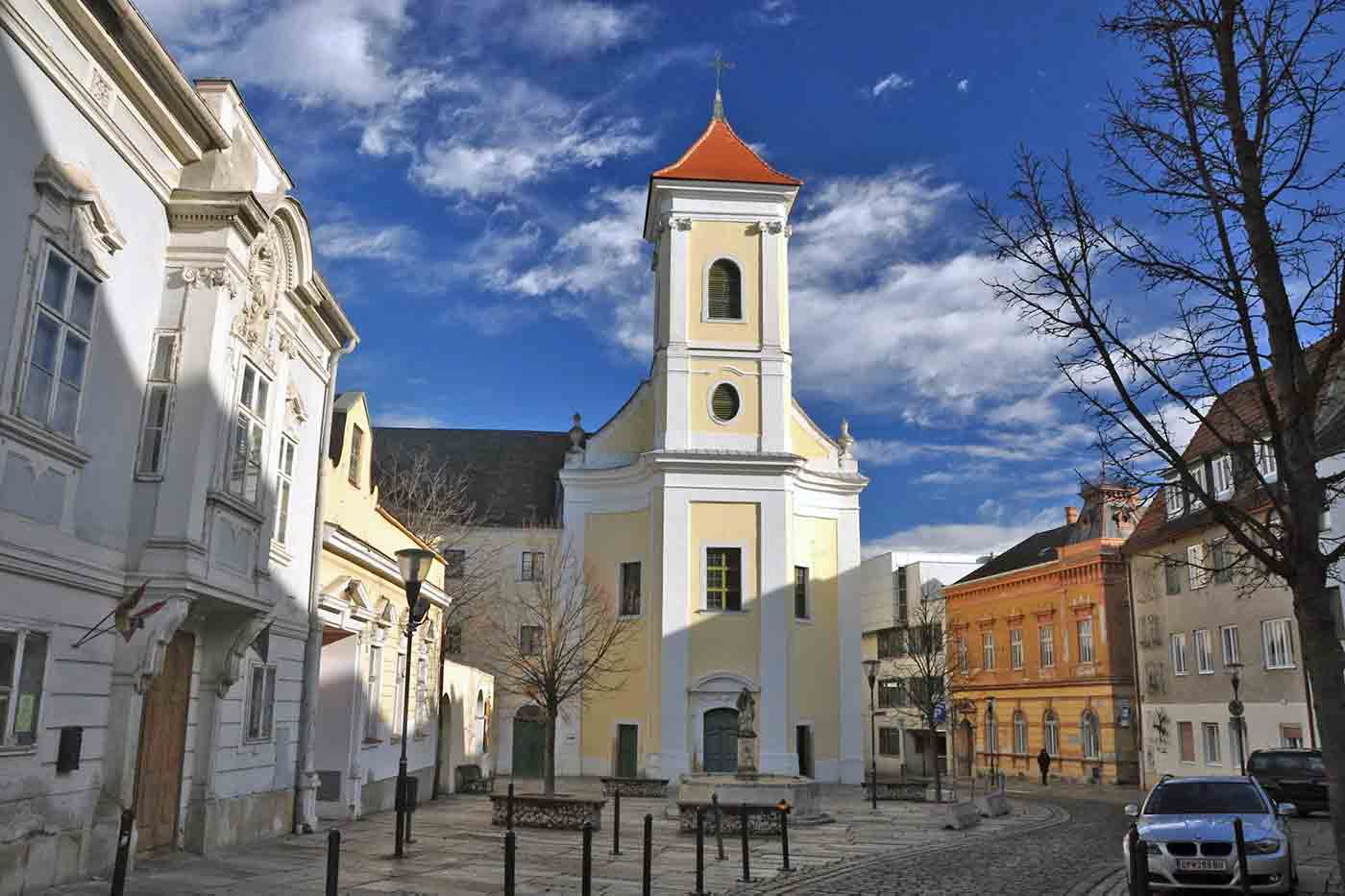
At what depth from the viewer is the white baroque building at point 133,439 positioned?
10461 millimetres

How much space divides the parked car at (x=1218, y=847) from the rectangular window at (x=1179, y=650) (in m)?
27.3

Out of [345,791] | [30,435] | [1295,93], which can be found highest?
[1295,93]

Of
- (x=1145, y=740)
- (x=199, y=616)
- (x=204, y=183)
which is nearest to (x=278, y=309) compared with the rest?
(x=204, y=183)

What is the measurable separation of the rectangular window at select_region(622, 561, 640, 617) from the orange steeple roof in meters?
14.3

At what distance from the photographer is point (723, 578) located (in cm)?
3856

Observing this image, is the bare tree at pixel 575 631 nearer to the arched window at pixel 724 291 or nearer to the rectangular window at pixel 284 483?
the arched window at pixel 724 291

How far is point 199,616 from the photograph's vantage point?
14.3 metres

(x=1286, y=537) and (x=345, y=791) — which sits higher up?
(x=1286, y=537)

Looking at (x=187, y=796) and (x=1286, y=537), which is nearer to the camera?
(x=1286, y=537)

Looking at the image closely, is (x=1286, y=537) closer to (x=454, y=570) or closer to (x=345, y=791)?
(x=345, y=791)

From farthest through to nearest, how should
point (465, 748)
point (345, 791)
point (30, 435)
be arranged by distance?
point (465, 748) → point (345, 791) → point (30, 435)

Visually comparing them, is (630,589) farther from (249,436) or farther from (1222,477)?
(249,436)

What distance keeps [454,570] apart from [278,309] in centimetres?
3160

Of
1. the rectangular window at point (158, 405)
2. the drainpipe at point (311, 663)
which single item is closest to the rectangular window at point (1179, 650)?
the drainpipe at point (311, 663)
